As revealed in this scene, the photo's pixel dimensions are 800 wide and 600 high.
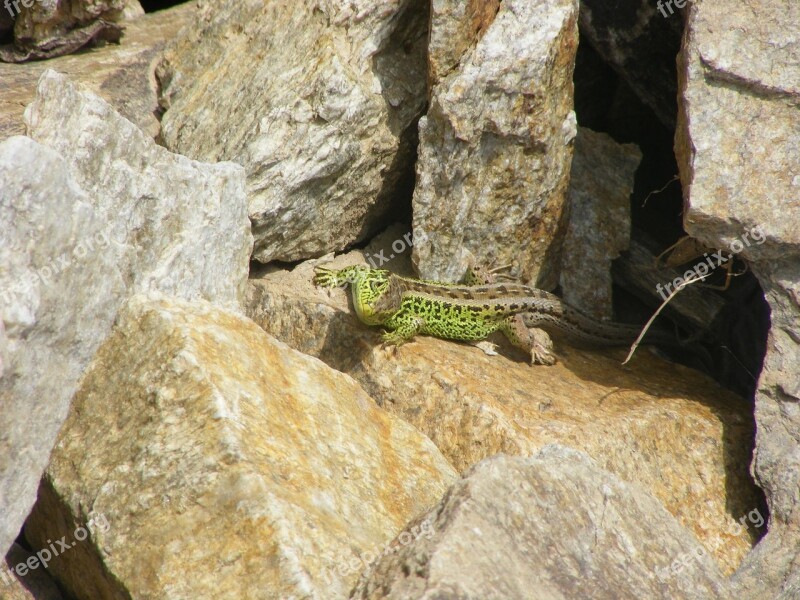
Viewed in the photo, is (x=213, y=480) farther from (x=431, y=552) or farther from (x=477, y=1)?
(x=477, y=1)

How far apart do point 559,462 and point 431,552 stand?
4.05ft

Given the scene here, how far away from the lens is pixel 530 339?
7715 millimetres

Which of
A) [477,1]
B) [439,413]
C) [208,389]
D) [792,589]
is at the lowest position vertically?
[792,589]

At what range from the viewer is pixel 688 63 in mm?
6059

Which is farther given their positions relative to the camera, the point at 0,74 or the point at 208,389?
the point at 0,74

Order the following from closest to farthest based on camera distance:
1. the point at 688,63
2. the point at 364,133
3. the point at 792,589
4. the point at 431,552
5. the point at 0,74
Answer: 1. the point at 431,552
2. the point at 792,589
3. the point at 688,63
4. the point at 364,133
5. the point at 0,74

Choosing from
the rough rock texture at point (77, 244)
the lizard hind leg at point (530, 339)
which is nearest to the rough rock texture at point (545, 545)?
the rough rock texture at point (77, 244)

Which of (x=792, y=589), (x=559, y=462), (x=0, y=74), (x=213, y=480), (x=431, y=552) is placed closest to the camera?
(x=431, y=552)

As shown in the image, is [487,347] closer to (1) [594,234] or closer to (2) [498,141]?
(1) [594,234]

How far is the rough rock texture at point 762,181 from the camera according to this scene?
5.84 m

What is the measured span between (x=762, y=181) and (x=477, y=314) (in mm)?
2768

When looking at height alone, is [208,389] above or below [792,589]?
above

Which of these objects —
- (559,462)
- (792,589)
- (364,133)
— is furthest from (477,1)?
(792,589)

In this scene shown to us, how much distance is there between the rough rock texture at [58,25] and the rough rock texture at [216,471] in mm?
4039
